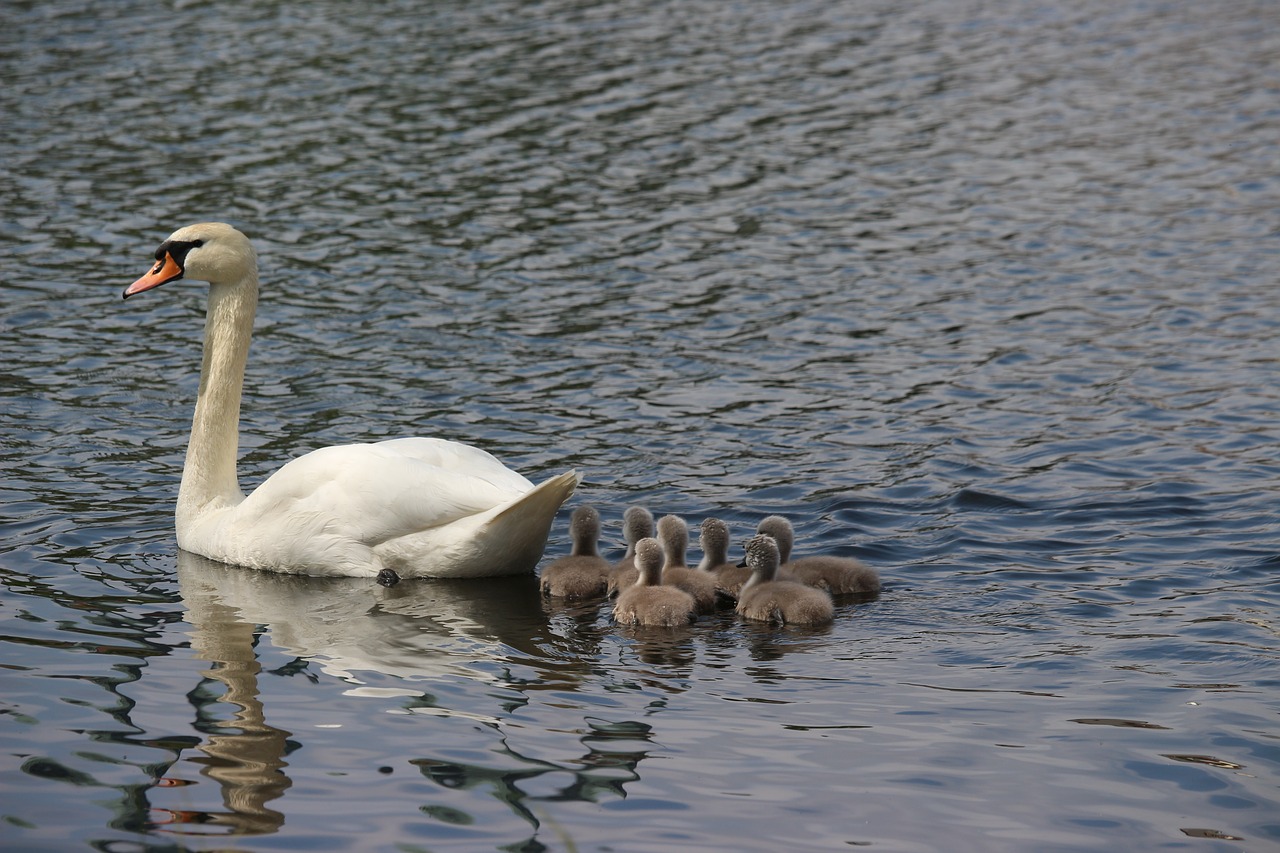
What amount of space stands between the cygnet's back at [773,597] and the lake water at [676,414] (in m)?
0.15

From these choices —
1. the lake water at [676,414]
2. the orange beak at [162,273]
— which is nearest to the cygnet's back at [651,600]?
the lake water at [676,414]

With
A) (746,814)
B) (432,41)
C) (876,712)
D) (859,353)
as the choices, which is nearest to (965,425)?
(859,353)

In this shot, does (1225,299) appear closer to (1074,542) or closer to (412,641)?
(1074,542)

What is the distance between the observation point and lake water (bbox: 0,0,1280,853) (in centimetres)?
635

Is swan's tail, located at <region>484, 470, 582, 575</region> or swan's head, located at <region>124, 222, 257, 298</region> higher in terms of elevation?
swan's head, located at <region>124, 222, 257, 298</region>

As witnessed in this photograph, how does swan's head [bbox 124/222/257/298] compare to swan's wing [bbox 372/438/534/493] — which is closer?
swan's wing [bbox 372/438/534/493]

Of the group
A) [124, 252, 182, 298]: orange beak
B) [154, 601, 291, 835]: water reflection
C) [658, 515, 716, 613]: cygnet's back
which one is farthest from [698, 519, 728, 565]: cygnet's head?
[124, 252, 182, 298]: orange beak

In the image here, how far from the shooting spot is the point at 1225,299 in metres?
14.0

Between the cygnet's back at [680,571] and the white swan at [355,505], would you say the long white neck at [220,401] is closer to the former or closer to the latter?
the white swan at [355,505]

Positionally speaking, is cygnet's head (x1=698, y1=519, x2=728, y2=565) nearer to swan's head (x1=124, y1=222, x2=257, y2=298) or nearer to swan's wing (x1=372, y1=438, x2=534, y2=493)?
swan's wing (x1=372, y1=438, x2=534, y2=493)

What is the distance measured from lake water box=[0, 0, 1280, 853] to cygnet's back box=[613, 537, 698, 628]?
0.46 ft

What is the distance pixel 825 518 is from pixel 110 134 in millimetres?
13522

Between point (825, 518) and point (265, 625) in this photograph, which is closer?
point (265, 625)

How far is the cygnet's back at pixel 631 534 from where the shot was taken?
873 centimetres
